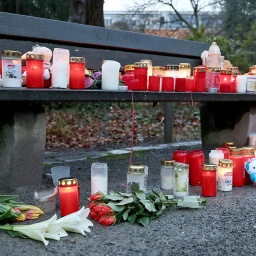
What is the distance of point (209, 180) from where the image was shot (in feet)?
9.01

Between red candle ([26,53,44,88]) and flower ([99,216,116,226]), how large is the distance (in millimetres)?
917

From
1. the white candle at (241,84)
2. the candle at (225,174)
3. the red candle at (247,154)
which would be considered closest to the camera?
the candle at (225,174)

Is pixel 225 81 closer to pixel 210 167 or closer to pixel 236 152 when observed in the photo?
pixel 236 152

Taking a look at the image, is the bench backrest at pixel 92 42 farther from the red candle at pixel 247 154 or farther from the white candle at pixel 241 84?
the red candle at pixel 247 154

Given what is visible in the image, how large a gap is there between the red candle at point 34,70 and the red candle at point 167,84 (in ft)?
3.12

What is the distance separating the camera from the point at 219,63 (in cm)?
413

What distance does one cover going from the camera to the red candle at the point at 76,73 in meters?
2.82

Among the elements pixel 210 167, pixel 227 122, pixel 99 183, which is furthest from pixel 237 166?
pixel 227 122

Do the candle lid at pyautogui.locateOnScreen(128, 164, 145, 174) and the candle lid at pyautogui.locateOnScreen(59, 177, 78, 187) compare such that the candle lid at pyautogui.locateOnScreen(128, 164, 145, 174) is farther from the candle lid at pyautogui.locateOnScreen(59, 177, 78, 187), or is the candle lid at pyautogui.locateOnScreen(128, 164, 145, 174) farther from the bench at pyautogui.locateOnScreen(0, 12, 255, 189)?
the bench at pyautogui.locateOnScreen(0, 12, 255, 189)

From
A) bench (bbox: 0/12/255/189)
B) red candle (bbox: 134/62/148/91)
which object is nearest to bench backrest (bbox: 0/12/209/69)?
bench (bbox: 0/12/255/189)

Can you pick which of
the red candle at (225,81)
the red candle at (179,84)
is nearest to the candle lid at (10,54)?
the red candle at (179,84)

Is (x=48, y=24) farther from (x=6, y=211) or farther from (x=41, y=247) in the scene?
(x=41, y=247)

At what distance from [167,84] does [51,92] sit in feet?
3.31

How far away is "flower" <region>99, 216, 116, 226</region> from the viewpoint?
2.20 metres
